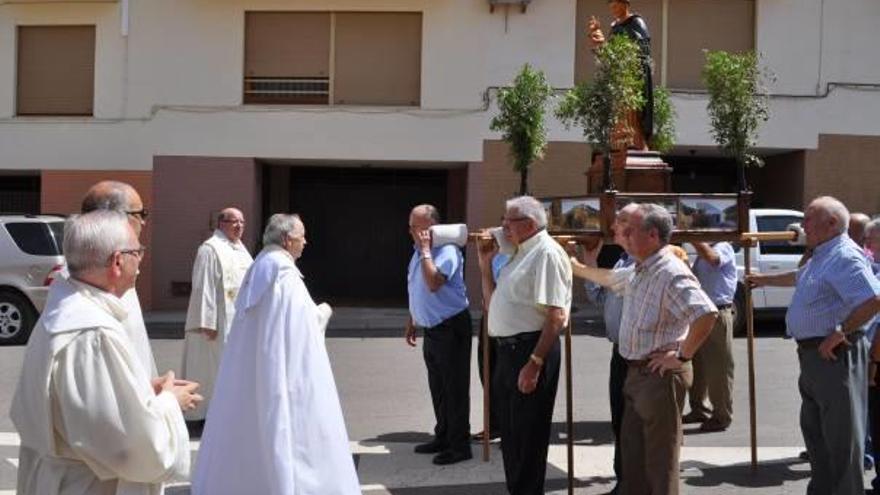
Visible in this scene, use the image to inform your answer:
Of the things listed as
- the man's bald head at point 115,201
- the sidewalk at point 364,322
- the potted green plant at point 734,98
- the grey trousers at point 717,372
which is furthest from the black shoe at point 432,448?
the sidewalk at point 364,322

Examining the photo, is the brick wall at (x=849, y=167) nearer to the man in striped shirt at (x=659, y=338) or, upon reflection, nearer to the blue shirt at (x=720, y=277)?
the blue shirt at (x=720, y=277)

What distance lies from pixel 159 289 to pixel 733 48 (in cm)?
1166

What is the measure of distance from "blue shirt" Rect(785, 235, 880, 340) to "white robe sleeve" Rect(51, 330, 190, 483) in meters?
4.06

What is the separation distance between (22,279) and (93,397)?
12071 millimetres

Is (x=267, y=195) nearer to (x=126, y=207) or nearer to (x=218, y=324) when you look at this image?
(x=218, y=324)

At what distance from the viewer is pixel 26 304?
553 inches

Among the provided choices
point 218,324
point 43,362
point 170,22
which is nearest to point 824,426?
point 43,362

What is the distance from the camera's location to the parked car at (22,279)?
14.0 m

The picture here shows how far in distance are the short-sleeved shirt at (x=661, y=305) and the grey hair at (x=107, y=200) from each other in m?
2.68

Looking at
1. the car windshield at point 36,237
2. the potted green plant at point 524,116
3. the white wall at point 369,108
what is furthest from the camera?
the white wall at point 369,108

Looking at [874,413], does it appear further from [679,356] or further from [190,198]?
[190,198]

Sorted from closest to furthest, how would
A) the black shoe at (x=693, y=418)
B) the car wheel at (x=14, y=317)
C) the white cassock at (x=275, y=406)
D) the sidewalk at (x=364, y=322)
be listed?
the white cassock at (x=275, y=406)
the black shoe at (x=693, y=418)
the car wheel at (x=14, y=317)
the sidewalk at (x=364, y=322)

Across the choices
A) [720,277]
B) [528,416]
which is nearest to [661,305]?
[528,416]

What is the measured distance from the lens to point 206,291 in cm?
826
